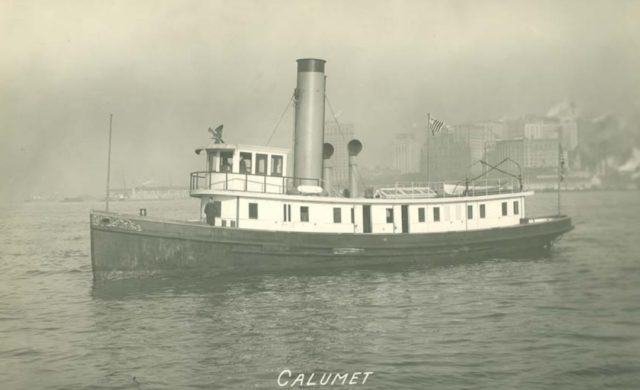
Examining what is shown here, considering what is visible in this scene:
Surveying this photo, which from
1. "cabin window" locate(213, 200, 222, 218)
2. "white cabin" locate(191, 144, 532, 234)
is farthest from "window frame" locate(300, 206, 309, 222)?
"cabin window" locate(213, 200, 222, 218)

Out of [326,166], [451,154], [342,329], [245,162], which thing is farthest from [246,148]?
[451,154]

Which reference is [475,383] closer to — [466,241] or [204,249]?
[204,249]

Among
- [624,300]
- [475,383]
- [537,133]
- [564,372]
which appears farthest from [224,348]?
[537,133]

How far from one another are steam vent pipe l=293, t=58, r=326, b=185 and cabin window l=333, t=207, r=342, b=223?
1.11 metres

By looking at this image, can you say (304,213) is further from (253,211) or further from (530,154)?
(530,154)

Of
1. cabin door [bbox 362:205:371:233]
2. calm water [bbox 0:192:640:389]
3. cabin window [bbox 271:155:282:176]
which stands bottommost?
calm water [bbox 0:192:640:389]

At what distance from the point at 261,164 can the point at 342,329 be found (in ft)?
25.5

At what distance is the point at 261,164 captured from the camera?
17516 millimetres

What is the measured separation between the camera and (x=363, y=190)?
790 inches

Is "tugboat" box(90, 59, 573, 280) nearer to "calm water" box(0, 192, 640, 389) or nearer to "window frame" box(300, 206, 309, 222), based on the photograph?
"window frame" box(300, 206, 309, 222)

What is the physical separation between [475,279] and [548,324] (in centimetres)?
534

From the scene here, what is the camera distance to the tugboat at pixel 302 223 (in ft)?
51.9

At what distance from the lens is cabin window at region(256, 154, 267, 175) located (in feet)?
57.3

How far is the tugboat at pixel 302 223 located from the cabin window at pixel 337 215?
0.03 m
